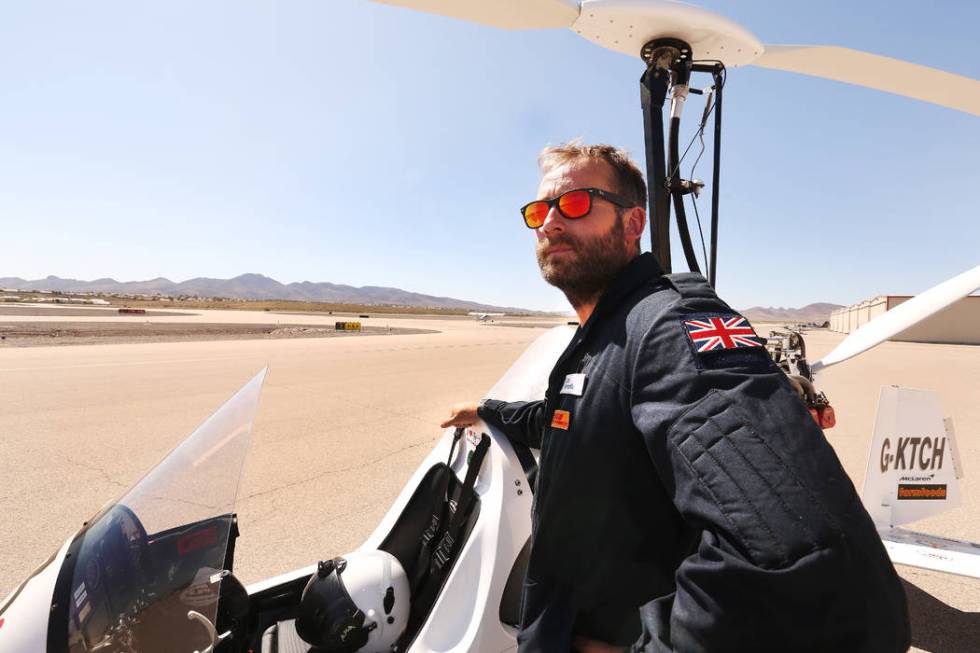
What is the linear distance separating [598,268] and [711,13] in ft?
8.15

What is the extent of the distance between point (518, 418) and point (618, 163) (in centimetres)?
107

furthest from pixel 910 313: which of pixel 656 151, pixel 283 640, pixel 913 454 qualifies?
pixel 283 640

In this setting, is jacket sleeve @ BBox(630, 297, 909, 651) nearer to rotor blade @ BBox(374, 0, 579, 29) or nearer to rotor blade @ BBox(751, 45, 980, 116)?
rotor blade @ BBox(374, 0, 579, 29)

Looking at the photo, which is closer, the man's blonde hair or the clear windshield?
the clear windshield

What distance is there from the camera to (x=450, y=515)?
7.10ft

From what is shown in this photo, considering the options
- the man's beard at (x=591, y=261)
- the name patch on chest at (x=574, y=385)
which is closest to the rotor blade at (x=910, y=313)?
the man's beard at (x=591, y=261)

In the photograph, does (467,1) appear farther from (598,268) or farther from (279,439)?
(279,439)

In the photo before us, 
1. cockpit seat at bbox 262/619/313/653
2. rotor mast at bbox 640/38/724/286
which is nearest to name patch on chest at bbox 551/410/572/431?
cockpit seat at bbox 262/619/313/653

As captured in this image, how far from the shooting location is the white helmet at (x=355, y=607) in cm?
182

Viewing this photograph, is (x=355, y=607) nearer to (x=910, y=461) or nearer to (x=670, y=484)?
(x=670, y=484)

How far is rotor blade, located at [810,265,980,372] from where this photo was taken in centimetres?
286

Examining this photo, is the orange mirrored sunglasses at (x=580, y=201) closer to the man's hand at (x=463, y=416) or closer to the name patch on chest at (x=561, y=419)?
the name patch on chest at (x=561, y=419)

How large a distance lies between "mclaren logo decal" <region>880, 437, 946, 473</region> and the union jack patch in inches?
126

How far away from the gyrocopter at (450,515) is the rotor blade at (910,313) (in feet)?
0.05
